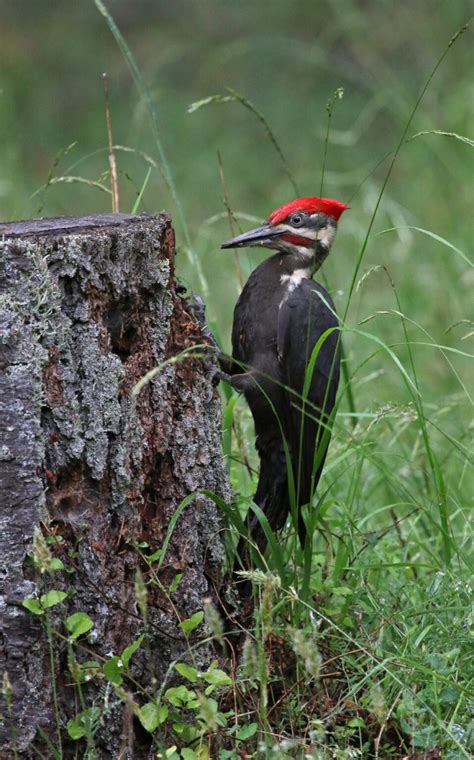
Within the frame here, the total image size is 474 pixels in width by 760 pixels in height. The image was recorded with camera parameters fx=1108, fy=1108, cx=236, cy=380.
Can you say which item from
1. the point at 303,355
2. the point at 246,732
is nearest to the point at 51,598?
the point at 246,732

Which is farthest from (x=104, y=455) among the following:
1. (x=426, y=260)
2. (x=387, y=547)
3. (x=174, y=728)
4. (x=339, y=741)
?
(x=426, y=260)

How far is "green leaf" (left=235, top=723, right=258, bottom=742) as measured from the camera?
2130 millimetres

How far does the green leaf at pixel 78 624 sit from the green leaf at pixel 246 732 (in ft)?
1.17

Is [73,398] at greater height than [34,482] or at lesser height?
greater

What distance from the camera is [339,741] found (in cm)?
222

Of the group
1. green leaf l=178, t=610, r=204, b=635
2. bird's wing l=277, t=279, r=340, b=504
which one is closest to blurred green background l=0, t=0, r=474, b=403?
bird's wing l=277, t=279, r=340, b=504

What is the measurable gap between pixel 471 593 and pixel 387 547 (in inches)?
19.6

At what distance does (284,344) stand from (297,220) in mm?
398

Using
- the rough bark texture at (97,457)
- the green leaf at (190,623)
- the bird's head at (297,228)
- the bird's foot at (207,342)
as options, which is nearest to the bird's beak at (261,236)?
the bird's head at (297,228)

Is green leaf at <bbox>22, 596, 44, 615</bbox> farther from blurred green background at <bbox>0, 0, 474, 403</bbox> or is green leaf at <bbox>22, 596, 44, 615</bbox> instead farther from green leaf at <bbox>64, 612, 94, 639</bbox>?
blurred green background at <bbox>0, 0, 474, 403</bbox>

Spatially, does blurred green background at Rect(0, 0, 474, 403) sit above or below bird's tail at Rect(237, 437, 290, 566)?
above

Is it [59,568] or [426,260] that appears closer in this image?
[59,568]

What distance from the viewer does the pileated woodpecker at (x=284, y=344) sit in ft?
9.29

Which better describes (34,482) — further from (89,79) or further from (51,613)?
(89,79)
